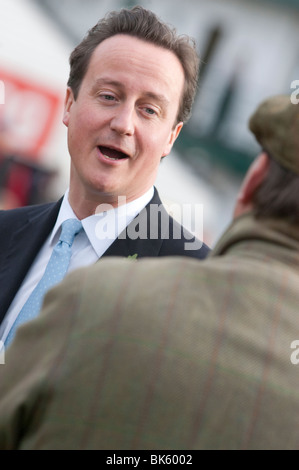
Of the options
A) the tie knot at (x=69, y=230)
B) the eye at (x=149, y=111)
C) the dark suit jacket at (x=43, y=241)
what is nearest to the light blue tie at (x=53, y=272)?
the tie knot at (x=69, y=230)

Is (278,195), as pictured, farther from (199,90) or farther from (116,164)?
(199,90)

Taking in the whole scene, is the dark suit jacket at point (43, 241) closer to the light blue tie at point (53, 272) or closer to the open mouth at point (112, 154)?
the light blue tie at point (53, 272)

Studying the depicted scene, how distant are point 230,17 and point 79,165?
8.05 meters

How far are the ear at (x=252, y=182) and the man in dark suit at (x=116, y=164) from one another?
3.26 ft

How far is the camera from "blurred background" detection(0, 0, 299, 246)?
834 cm

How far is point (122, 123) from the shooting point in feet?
7.93

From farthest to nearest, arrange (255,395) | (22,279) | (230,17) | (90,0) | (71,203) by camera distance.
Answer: (230,17) → (90,0) → (71,203) → (22,279) → (255,395)

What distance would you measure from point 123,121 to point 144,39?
17.9 inches

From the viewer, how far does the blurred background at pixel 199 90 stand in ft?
27.3

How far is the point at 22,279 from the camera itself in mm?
2414

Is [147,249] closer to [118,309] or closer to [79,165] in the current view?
[79,165]

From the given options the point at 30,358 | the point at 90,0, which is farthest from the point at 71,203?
the point at 90,0

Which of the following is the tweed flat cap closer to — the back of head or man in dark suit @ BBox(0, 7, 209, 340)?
the back of head

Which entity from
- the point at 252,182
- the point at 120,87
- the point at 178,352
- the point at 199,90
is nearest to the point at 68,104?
the point at 120,87
